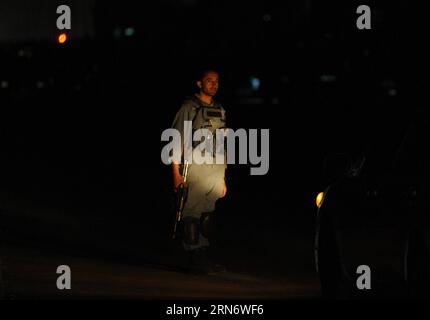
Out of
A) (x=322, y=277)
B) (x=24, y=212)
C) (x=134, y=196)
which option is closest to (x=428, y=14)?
(x=134, y=196)

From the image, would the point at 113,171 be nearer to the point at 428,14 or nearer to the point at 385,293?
the point at 385,293

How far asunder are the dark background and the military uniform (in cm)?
105

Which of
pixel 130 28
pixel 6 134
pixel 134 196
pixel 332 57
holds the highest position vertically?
pixel 130 28

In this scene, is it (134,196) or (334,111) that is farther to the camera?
(334,111)

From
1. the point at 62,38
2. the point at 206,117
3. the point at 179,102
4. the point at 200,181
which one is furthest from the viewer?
the point at 179,102

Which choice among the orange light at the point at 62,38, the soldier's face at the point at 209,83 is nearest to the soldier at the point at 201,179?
the soldier's face at the point at 209,83

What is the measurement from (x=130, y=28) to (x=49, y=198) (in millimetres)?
77082

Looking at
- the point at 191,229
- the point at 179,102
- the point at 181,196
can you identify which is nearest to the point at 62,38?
the point at 181,196

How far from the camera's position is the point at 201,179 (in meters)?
11.5

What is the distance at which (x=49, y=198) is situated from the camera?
60.0 feet

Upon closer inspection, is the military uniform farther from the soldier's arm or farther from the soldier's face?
the soldier's face

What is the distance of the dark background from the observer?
645 inches

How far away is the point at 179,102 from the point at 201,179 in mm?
36395

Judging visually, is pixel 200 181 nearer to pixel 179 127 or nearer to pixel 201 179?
pixel 201 179
